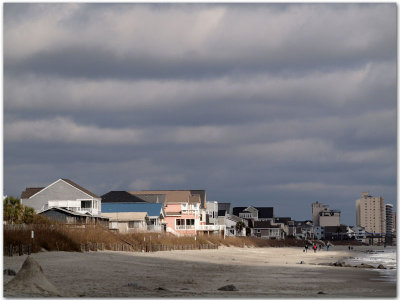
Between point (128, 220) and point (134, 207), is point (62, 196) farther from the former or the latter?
point (134, 207)

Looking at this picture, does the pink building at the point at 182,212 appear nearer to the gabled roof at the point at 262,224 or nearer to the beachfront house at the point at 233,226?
the beachfront house at the point at 233,226

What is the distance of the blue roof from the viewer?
304 ft

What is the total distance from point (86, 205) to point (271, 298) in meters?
64.3

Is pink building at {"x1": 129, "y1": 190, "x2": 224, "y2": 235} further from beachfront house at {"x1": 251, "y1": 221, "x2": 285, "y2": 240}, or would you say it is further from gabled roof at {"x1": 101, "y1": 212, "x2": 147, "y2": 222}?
beachfront house at {"x1": 251, "y1": 221, "x2": 285, "y2": 240}

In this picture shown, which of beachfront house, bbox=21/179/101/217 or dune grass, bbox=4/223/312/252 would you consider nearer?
dune grass, bbox=4/223/312/252

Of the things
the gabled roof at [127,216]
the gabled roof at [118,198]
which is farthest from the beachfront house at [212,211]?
the gabled roof at [127,216]

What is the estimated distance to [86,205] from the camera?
268 ft

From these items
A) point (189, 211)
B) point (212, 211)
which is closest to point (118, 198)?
point (189, 211)

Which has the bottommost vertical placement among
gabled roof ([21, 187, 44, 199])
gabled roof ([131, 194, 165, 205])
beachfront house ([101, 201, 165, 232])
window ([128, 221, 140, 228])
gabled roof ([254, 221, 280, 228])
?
gabled roof ([254, 221, 280, 228])

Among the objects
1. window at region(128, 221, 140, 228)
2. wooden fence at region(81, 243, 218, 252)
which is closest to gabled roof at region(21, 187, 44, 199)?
window at region(128, 221, 140, 228)

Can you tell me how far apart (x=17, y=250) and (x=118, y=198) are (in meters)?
66.9

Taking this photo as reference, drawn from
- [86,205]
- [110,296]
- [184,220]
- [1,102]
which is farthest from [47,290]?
[184,220]

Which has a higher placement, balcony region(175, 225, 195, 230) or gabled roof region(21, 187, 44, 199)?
gabled roof region(21, 187, 44, 199)

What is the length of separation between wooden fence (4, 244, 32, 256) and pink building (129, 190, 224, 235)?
67.6 meters
